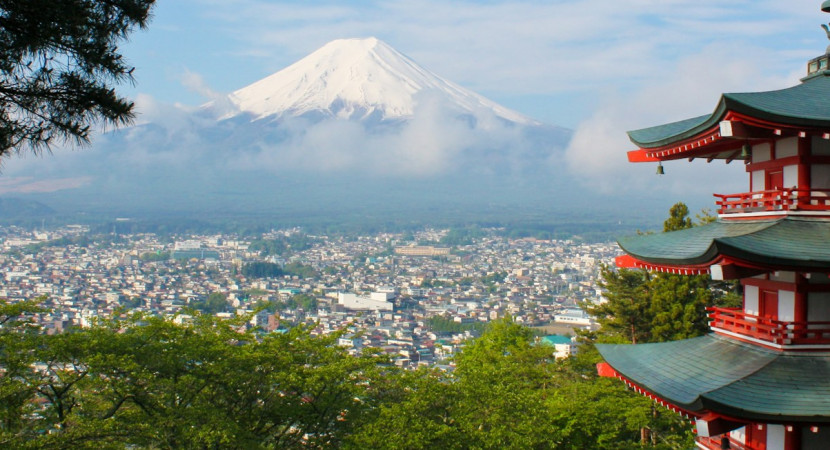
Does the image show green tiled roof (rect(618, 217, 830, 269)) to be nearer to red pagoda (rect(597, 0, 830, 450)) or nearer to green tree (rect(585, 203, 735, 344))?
red pagoda (rect(597, 0, 830, 450))

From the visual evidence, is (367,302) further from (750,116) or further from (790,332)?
(750,116)

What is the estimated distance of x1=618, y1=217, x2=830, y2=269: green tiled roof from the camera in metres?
5.34

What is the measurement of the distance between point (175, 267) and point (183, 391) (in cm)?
6336

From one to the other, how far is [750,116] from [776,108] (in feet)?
0.92

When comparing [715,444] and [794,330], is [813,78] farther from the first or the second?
[715,444]

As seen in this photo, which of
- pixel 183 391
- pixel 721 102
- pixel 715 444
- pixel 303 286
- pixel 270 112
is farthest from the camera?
pixel 270 112

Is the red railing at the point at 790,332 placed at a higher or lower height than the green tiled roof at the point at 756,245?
lower

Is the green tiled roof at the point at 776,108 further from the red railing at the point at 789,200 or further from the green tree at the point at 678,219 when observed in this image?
the green tree at the point at 678,219

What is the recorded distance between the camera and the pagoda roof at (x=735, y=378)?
519 centimetres

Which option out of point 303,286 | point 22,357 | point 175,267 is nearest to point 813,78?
point 22,357

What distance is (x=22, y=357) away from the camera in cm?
877

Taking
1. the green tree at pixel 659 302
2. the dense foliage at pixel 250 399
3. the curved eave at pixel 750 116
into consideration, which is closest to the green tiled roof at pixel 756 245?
the curved eave at pixel 750 116

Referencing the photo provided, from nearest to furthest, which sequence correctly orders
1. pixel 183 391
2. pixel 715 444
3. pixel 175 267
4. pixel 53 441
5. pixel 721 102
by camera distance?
pixel 721 102 < pixel 715 444 < pixel 53 441 < pixel 183 391 < pixel 175 267

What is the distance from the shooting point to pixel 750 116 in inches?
220
